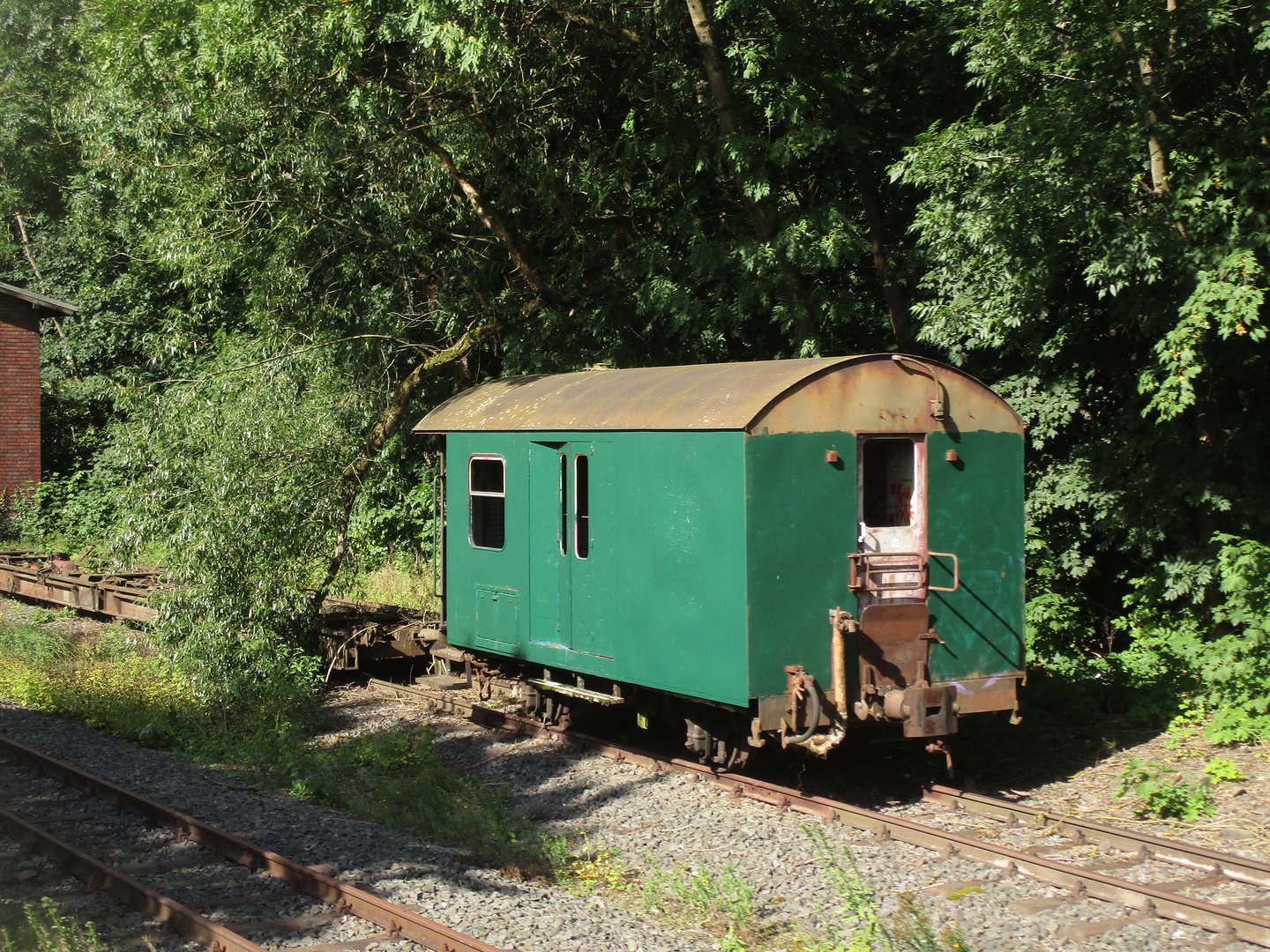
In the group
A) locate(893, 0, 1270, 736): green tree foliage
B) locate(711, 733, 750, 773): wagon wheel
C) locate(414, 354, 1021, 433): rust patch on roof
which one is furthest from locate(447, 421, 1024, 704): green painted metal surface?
locate(893, 0, 1270, 736): green tree foliage

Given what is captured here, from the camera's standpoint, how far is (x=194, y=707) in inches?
449

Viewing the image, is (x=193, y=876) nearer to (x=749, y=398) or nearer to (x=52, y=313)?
(x=749, y=398)

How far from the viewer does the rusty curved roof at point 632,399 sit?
7.94 metres

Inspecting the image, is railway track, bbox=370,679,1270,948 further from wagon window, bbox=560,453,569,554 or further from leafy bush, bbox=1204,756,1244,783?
wagon window, bbox=560,453,569,554

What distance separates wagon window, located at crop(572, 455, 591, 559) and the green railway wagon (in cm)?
2

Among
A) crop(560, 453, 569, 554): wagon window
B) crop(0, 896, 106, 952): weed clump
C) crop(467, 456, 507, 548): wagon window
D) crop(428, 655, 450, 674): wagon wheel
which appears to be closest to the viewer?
crop(0, 896, 106, 952): weed clump

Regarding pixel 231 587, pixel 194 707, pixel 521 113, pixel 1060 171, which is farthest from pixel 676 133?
pixel 194 707

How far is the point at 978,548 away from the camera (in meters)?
8.48

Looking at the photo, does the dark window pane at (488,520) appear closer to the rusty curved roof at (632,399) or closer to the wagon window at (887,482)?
the rusty curved roof at (632,399)

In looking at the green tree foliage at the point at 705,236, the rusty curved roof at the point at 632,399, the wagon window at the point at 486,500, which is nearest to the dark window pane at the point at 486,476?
the wagon window at the point at 486,500

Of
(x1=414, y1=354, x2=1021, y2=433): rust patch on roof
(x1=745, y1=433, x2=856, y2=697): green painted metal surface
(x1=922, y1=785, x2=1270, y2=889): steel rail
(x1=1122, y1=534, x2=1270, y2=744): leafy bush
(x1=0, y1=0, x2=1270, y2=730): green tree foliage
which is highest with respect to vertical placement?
(x1=0, y1=0, x2=1270, y2=730): green tree foliage

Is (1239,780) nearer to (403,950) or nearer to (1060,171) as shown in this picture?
(1060,171)

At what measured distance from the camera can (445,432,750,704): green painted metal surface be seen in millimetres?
7832

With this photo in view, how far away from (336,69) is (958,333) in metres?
7.82
